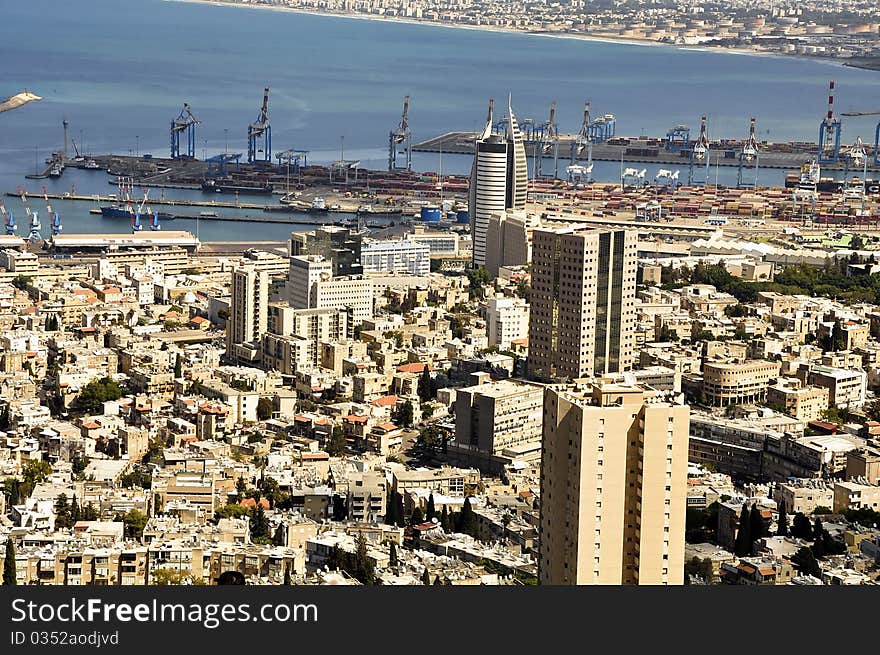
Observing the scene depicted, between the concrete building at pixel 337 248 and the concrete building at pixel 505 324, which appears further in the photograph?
the concrete building at pixel 337 248

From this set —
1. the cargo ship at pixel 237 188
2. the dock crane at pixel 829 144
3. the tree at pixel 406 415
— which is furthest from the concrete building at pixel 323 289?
the dock crane at pixel 829 144

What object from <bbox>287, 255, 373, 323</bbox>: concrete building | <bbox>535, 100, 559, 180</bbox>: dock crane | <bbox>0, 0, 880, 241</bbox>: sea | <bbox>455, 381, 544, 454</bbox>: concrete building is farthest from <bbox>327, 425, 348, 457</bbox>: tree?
<bbox>535, 100, 559, 180</bbox>: dock crane

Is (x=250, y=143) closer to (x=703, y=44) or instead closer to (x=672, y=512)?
(x=703, y=44)

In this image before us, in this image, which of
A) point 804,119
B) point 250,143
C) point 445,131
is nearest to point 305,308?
point 250,143

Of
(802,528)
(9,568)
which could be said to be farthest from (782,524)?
(9,568)

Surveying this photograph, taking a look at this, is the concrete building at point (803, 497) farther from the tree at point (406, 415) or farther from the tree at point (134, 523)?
the tree at point (134, 523)

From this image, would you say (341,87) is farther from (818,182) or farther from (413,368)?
(413,368)
